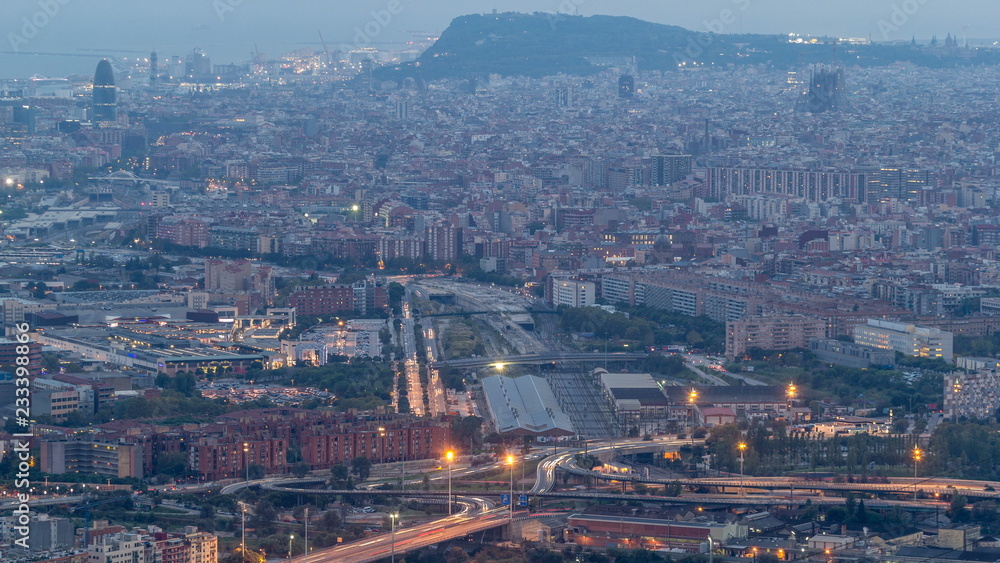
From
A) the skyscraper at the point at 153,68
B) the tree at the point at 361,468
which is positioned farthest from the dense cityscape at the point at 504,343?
the skyscraper at the point at 153,68

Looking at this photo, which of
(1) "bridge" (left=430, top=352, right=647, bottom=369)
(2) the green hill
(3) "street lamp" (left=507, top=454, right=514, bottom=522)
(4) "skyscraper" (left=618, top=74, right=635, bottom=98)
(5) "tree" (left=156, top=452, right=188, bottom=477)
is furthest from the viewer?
(2) the green hill

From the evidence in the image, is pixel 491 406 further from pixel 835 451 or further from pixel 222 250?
pixel 222 250

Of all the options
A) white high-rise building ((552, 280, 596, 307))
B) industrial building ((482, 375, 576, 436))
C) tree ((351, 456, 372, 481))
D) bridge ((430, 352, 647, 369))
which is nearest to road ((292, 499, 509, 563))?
tree ((351, 456, 372, 481))

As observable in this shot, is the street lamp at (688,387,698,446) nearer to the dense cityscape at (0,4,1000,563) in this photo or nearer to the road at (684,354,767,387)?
the dense cityscape at (0,4,1000,563)

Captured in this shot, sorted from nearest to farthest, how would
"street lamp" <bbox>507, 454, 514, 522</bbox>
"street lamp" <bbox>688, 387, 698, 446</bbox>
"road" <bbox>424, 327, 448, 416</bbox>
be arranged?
"street lamp" <bbox>507, 454, 514, 522</bbox> < "street lamp" <bbox>688, 387, 698, 446</bbox> < "road" <bbox>424, 327, 448, 416</bbox>

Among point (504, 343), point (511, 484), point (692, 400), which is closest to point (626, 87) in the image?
point (504, 343)

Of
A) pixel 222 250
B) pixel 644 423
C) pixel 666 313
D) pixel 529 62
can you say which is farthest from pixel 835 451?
pixel 529 62
